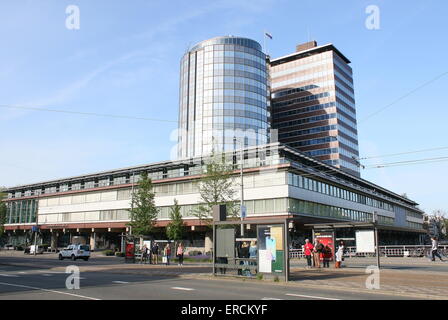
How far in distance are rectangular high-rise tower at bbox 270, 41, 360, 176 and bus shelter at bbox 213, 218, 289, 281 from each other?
99071mm

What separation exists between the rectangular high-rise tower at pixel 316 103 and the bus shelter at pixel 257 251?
99.1m

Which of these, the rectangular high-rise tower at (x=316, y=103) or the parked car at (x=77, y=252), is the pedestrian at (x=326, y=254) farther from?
the rectangular high-rise tower at (x=316, y=103)

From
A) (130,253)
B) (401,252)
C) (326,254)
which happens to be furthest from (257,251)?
(401,252)

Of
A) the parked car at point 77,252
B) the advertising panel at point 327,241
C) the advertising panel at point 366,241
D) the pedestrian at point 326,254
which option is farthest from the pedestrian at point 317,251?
the parked car at point 77,252

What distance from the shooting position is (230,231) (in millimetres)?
19750

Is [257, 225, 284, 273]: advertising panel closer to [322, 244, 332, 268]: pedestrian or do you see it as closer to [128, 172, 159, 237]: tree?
[322, 244, 332, 268]: pedestrian

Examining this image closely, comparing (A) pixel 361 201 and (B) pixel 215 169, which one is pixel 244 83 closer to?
(A) pixel 361 201

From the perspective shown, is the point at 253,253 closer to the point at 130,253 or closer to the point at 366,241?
the point at 366,241

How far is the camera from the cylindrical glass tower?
10384 cm

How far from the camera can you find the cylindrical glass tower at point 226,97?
104m

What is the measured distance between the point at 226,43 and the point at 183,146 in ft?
97.5

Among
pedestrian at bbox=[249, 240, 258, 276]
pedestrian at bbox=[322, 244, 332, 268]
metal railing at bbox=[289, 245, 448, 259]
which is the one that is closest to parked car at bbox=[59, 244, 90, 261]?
metal railing at bbox=[289, 245, 448, 259]
